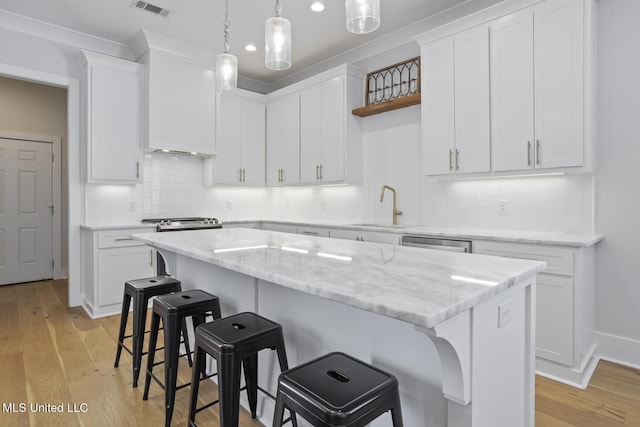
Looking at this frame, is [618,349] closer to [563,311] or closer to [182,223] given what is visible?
[563,311]

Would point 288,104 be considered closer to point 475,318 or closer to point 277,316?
point 277,316

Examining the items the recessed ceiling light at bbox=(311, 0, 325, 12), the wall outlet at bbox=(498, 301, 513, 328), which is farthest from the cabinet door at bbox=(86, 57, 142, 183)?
the wall outlet at bbox=(498, 301, 513, 328)

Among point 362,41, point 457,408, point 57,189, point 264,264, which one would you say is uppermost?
point 362,41

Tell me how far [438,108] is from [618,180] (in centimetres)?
144

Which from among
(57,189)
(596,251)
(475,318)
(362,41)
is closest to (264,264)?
(475,318)

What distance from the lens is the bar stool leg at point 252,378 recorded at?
1.83 metres

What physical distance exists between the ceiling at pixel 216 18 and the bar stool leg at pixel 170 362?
2857mm

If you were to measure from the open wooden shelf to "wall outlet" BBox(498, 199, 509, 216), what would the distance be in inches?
49.2

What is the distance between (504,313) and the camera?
1235 millimetres

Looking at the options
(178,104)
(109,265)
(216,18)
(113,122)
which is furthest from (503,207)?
(113,122)

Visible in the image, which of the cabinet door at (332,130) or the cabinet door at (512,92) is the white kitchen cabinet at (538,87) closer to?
the cabinet door at (512,92)

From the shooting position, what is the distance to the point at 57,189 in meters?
5.36

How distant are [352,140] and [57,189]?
445 centimetres

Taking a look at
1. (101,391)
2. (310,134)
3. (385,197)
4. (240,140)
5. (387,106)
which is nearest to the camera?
(101,391)
